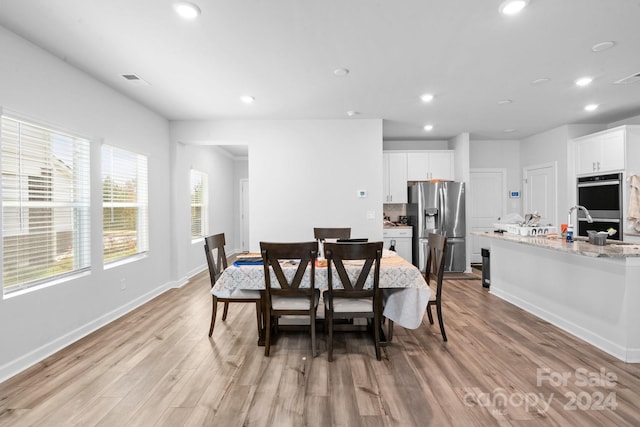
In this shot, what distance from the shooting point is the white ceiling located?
2.23 meters

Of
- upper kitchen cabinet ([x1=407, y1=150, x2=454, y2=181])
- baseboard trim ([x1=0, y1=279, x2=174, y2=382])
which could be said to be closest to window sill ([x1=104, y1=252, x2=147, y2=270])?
baseboard trim ([x1=0, y1=279, x2=174, y2=382])

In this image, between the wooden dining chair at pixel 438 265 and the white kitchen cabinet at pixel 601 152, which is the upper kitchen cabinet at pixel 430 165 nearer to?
the white kitchen cabinet at pixel 601 152

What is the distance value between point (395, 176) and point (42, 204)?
5.33m

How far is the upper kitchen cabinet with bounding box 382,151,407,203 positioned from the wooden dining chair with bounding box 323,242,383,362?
3833mm

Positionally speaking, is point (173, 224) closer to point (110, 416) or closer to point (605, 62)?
point (110, 416)

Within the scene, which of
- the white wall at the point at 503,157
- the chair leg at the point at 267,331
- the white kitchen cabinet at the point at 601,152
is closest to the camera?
the chair leg at the point at 267,331

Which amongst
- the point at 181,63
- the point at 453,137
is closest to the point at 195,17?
the point at 181,63

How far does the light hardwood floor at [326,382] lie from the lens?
1.92 meters

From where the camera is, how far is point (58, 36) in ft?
8.33

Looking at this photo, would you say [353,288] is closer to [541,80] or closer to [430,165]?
[541,80]

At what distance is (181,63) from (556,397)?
13.4ft

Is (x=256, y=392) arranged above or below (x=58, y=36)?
below

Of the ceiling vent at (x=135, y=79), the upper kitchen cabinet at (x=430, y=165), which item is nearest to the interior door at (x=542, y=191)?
the upper kitchen cabinet at (x=430, y=165)

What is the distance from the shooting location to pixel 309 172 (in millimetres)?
4961
